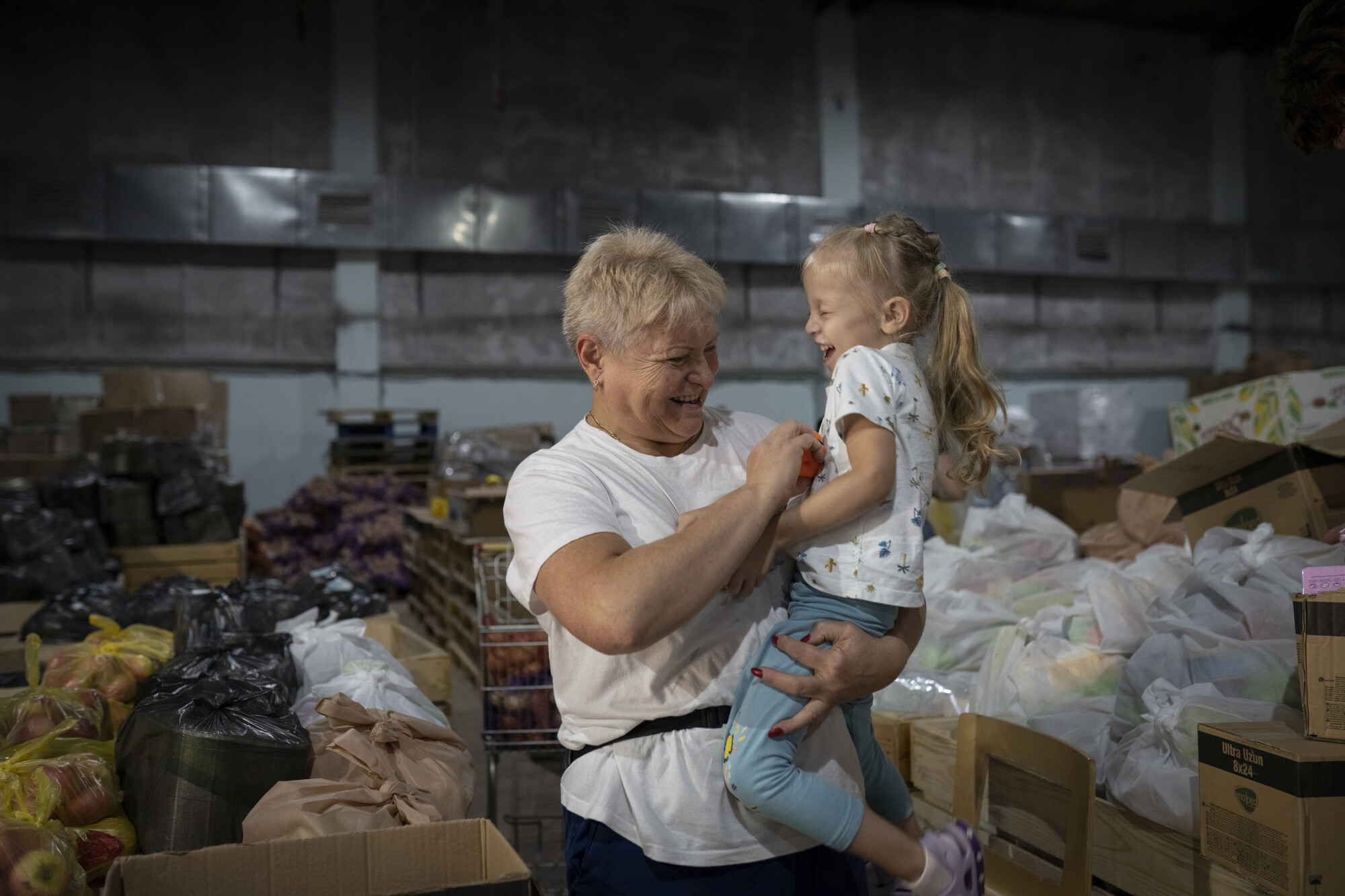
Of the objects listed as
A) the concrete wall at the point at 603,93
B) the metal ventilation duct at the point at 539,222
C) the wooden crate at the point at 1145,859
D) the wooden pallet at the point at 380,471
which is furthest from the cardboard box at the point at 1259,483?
the concrete wall at the point at 603,93

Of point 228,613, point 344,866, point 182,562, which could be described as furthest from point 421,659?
point 182,562

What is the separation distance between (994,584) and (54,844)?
3020mm

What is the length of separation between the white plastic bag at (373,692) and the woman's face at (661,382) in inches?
50.3

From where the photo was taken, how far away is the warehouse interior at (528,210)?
31.1 feet

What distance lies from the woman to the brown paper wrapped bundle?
53 cm

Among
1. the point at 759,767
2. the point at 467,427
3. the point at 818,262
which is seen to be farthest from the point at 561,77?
the point at 759,767

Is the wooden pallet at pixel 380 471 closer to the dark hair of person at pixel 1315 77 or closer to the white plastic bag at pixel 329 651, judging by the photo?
the white plastic bag at pixel 329 651

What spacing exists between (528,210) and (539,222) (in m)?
0.17

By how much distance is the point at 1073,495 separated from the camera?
4953 millimetres

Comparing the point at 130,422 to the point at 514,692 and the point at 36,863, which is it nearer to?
the point at 514,692

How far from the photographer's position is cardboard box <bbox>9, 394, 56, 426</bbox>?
873 centimetres

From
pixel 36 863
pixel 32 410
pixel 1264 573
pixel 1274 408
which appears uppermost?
pixel 32 410

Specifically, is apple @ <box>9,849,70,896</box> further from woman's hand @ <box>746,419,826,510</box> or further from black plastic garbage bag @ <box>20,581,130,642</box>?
black plastic garbage bag @ <box>20,581,130,642</box>

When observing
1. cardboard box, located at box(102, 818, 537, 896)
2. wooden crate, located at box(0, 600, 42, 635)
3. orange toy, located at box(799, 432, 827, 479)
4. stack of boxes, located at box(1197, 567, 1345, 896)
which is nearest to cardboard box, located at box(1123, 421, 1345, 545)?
stack of boxes, located at box(1197, 567, 1345, 896)
